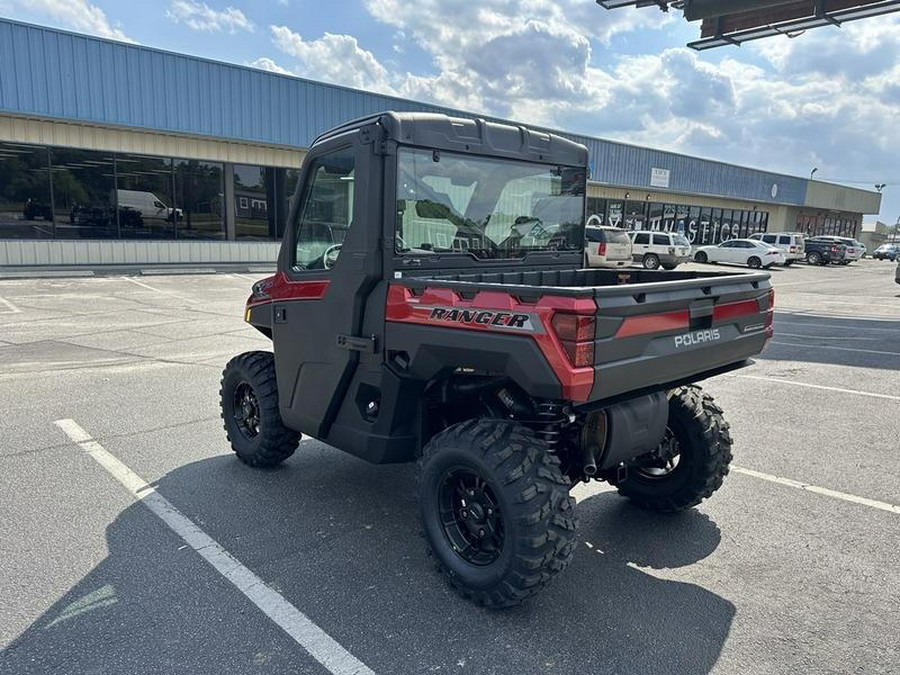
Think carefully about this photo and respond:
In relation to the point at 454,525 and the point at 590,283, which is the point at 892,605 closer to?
the point at 454,525

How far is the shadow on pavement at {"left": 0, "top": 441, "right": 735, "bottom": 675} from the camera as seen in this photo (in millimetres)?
2580

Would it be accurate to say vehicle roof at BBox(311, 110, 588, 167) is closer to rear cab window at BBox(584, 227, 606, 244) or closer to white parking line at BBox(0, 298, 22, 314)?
white parking line at BBox(0, 298, 22, 314)

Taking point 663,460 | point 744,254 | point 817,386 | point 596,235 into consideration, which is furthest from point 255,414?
point 744,254

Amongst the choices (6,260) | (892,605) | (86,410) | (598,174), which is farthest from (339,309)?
(598,174)

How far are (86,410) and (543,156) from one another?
16.3ft

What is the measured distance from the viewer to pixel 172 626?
275cm

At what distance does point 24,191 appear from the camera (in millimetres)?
15617

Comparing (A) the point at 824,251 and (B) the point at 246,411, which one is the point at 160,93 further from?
(A) the point at 824,251

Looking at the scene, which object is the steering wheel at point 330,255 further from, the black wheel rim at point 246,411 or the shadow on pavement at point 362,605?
the shadow on pavement at point 362,605

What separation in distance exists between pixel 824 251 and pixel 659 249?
1680cm

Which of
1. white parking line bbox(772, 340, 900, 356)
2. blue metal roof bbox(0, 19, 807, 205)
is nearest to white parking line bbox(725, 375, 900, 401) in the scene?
white parking line bbox(772, 340, 900, 356)

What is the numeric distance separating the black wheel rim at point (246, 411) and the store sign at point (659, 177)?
106 ft

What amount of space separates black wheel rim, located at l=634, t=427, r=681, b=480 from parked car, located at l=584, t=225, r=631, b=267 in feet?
55.7

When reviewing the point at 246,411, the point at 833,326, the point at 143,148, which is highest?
the point at 143,148
